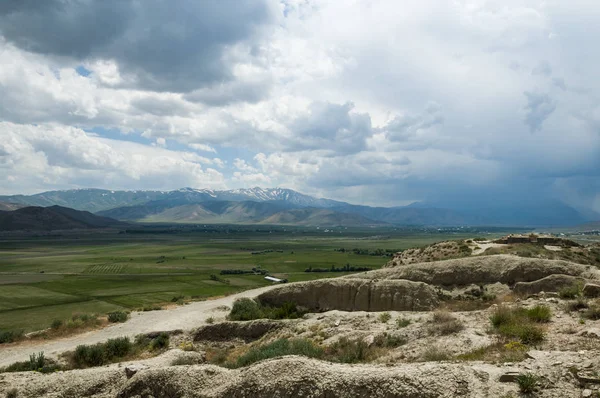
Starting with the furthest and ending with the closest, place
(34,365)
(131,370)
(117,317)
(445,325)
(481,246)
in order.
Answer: (481,246)
(117,317)
(34,365)
(445,325)
(131,370)

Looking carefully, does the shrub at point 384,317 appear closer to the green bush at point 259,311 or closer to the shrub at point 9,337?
the green bush at point 259,311

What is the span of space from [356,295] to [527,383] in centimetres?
1828

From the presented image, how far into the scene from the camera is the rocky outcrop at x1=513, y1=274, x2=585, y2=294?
24867 mm

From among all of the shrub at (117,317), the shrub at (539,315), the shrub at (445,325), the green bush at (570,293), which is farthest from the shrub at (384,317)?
the shrub at (117,317)

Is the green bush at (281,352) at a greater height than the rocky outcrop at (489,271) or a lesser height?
lesser

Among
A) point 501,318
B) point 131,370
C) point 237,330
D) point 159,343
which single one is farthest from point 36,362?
point 501,318

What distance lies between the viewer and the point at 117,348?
2217 cm

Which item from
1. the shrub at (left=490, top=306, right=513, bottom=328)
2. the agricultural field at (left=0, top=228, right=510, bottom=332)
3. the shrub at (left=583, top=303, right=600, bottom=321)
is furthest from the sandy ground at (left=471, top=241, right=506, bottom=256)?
the agricultural field at (left=0, top=228, right=510, bottom=332)

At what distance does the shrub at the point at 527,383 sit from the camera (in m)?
10.1

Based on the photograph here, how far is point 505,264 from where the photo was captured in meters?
29.5

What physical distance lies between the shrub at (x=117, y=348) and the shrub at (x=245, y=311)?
7085mm

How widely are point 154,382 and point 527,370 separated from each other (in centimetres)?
1066

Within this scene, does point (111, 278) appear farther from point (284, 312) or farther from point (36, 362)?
point (36, 362)

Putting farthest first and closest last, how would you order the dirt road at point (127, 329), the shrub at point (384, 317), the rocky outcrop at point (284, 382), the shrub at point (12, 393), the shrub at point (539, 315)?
the dirt road at point (127, 329), the shrub at point (384, 317), the shrub at point (539, 315), the shrub at point (12, 393), the rocky outcrop at point (284, 382)
